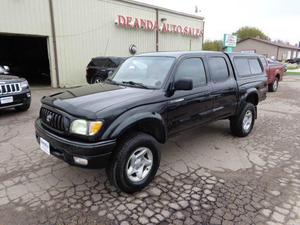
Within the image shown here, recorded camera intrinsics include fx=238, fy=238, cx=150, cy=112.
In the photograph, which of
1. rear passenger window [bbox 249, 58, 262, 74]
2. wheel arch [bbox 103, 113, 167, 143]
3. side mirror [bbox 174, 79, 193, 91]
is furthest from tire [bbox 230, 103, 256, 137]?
wheel arch [bbox 103, 113, 167, 143]

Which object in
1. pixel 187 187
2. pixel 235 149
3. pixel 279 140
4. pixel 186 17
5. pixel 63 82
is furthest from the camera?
pixel 186 17

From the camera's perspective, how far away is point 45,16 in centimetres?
1190

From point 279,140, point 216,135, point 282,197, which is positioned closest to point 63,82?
point 216,135

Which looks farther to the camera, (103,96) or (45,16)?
(45,16)

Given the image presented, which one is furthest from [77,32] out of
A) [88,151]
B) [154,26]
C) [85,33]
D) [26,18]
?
[88,151]

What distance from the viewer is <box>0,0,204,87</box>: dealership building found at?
11.5 meters

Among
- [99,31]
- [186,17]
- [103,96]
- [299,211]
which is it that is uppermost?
[186,17]

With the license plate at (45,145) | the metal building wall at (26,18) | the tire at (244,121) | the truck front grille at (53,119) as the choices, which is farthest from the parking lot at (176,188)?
the metal building wall at (26,18)

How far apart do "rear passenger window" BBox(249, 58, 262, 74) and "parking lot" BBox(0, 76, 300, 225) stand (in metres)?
1.69

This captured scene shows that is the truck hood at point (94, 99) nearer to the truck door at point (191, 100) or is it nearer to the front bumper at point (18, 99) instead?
the truck door at point (191, 100)

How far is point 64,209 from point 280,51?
61.0 meters

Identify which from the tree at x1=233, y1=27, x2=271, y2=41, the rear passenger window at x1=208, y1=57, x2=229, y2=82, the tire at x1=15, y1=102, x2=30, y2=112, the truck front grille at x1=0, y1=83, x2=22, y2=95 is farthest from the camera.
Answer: the tree at x1=233, y1=27, x2=271, y2=41

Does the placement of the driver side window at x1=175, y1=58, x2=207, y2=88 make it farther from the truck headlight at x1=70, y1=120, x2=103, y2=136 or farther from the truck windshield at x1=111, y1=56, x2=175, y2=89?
the truck headlight at x1=70, y1=120, x2=103, y2=136

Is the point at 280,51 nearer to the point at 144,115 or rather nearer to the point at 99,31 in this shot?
the point at 99,31
